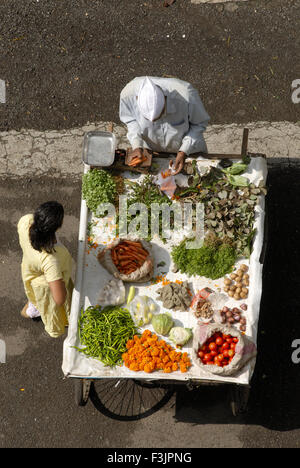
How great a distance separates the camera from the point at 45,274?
155 inches

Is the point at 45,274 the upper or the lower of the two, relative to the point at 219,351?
upper

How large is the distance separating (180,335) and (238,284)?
2.42 ft

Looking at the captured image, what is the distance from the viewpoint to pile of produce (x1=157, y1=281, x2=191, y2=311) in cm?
415

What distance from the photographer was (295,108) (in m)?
5.72

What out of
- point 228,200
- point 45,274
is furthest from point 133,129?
point 45,274

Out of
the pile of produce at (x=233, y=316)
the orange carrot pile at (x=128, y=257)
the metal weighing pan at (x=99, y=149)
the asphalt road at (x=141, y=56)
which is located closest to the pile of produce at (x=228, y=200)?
the pile of produce at (x=233, y=316)

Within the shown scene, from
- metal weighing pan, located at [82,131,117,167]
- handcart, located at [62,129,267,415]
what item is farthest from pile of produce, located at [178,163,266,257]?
metal weighing pan, located at [82,131,117,167]

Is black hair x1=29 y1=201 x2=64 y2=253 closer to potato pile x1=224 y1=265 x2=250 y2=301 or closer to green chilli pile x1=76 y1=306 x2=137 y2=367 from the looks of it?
green chilli pile x1=76 y1=306 x2=137 y2=367

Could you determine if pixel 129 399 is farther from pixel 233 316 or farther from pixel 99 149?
pixel 99 149

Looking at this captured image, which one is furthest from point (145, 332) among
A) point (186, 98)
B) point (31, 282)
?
point (186, 98)

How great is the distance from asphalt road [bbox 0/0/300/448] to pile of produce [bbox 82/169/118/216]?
4.23 ft

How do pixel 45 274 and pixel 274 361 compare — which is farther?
pixel 274 361

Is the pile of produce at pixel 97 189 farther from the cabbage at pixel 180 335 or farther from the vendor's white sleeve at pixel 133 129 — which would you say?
the cabbage at pixel 180 335
